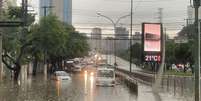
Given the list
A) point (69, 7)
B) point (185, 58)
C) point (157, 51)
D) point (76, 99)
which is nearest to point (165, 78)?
point (157, 51)

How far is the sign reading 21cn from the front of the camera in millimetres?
45625

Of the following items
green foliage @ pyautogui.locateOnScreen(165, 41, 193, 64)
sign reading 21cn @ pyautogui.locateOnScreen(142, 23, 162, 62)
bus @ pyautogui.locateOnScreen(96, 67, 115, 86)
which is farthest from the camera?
green foliage @ pyautogui.locateOnScreen(165, 41, 193, 64)

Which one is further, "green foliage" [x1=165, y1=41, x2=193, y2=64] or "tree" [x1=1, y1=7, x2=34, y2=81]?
"green foliage" [x1=165, y1=41, x2=193, y2=64]

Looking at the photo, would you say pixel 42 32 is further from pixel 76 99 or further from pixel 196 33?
pixel 196 33

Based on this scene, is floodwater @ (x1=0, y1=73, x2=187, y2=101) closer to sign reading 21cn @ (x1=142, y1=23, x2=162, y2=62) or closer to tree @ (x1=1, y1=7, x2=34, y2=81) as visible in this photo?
sign reading 21cn @ (x1=142, y1=23, x2=162, y2=62)

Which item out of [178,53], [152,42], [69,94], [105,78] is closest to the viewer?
[69,94]

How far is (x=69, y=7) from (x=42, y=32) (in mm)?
18825

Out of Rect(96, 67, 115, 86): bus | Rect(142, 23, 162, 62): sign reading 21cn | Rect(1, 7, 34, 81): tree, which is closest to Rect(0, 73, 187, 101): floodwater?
Rect(142, 23, 162, 62): sign reading 21cn

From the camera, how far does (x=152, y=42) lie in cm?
4628

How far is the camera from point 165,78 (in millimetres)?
51750

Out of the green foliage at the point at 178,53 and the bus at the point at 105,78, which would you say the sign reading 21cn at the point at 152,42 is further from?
the green foliage at the point at 178,53

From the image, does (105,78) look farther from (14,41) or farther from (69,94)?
(69,94)

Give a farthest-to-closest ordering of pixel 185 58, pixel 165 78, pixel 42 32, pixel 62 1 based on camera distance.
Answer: pixel 185 58
pixel 62 1
pixel 42 32
pixel 165 78

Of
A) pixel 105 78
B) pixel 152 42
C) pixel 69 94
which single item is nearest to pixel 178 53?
pixel 105 78
